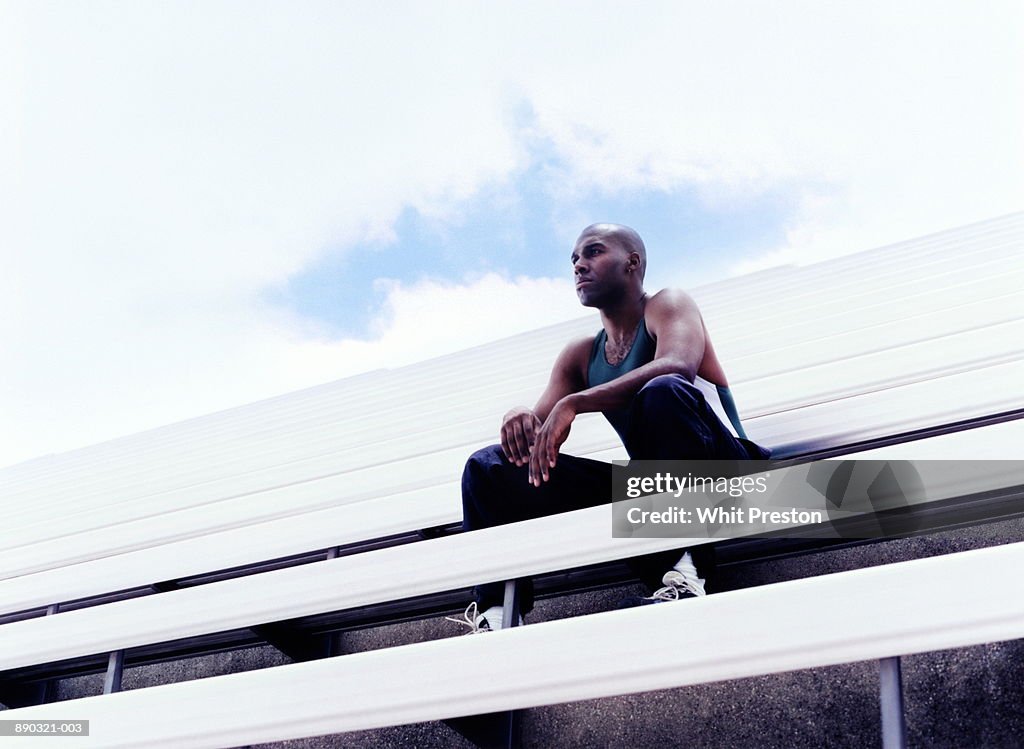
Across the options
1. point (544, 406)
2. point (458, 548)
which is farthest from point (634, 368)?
point (458, 548)

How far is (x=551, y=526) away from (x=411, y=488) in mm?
1073

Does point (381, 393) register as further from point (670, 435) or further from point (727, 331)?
point (670, 435)

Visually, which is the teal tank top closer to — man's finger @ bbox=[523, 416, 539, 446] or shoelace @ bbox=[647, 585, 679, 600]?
man's finger @ bbox=[523, 416, 539, 446]

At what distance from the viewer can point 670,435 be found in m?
2.41

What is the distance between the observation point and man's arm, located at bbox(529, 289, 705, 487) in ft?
8.44

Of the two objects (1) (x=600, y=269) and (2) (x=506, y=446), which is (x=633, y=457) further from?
(1) (x=600, y=269)

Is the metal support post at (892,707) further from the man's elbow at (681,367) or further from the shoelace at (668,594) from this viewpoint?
the man's elbow at (681,367)

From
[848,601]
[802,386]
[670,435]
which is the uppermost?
[802,386]

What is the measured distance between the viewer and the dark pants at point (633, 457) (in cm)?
240

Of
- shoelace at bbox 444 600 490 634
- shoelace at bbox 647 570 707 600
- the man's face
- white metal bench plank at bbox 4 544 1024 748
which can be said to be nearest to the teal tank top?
the man's face

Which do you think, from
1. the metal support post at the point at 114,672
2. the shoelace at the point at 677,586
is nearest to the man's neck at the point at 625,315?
the shoelace at the point at 677,586

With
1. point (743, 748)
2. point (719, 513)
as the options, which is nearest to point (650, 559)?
point (719, 513)

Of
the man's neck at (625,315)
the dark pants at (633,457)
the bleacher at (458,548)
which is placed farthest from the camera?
the man's neck at (625,315)

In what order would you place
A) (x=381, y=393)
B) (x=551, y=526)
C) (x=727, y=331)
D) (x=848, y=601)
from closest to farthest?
1. (x=848, y=601)
2. (x=551, y=526)
3. (x=727, y=331)
4. (x=381, y=393)
